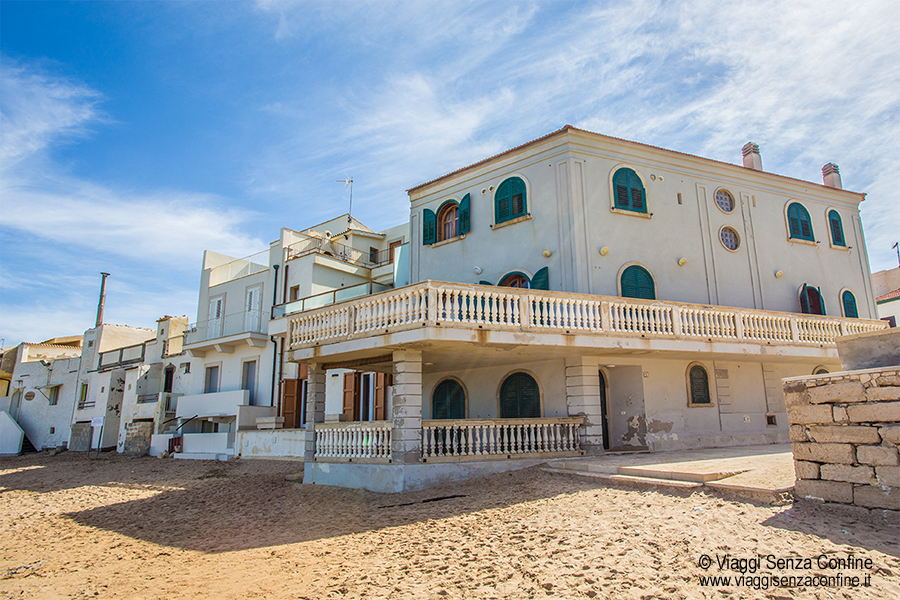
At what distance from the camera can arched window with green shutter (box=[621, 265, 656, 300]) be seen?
16281mm

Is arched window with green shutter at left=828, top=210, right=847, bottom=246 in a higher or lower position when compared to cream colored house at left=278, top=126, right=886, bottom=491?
higher

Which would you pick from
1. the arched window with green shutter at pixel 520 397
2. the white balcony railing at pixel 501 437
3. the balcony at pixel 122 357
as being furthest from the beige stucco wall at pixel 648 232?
the balcony at pixel 122 357

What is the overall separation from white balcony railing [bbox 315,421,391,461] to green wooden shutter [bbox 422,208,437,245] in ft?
25.0

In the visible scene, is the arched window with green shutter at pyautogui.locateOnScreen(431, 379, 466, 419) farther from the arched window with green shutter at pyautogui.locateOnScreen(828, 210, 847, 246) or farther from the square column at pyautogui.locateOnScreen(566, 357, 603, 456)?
the arched window with green shutter at pyautogui.locateOnScreen(828, 210, 847, 246)

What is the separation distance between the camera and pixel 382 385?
69.8 feet

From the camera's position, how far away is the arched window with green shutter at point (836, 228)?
2044 cm

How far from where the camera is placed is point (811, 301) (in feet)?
63.2

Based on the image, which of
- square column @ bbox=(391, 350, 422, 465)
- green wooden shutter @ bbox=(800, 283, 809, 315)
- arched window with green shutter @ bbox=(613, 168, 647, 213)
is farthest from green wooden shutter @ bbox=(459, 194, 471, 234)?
green wooden shutter @ bbox=(800, 283, 809, 315)

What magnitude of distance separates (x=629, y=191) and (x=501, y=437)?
844 cm

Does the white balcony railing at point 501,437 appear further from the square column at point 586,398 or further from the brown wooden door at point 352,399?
the brown wooden door at point 352,399

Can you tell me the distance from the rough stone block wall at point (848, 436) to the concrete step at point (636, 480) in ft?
5.47

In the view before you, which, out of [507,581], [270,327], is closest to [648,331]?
[507,581]

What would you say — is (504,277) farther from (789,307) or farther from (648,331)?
(789,307)

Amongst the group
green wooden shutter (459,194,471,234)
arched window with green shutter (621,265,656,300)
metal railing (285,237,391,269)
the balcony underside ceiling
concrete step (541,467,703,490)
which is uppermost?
metal railing (285,237,391,269)
